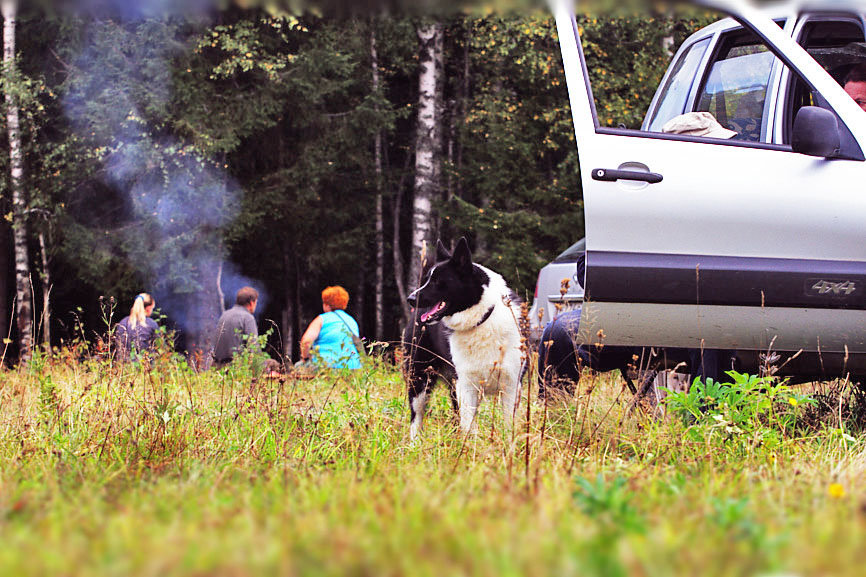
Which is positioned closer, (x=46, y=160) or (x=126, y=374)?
(x=126, y=374)

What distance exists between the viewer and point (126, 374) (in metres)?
4.88

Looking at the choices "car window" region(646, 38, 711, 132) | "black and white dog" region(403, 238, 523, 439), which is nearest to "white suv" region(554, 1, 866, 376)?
"car window" region(646, 38, 711, 132)

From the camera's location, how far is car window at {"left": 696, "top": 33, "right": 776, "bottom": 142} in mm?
4371

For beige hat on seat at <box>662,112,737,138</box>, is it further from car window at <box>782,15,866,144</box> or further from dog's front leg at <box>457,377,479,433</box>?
dog's front leg at <box>457,377,479,433</box>

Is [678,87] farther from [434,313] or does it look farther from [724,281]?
[434,313]

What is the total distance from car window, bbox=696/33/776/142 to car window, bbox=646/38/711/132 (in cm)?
11

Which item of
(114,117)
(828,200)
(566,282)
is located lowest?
(566,282)

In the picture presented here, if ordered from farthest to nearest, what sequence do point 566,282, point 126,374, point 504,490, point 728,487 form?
1. point 126,374
2. point 566,282
3. point 728,487
4. point 504,490

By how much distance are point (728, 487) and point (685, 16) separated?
1416cm

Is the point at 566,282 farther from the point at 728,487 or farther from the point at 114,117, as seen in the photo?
the point at 114,117

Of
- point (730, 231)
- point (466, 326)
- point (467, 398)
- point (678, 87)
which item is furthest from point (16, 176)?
point (730, 231)

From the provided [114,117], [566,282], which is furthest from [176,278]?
[566,282]

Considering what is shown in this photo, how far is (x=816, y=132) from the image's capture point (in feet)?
11.8

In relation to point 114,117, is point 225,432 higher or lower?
lower
